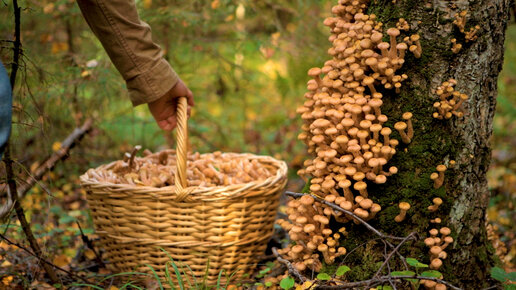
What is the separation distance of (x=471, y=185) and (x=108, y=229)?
6.23 feet

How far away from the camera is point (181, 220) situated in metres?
2.32

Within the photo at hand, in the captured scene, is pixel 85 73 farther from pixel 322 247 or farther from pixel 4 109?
pixel 322 247

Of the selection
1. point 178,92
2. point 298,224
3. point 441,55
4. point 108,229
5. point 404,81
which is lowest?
point 108,229

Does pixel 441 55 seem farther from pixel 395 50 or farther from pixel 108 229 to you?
pixel 108 229

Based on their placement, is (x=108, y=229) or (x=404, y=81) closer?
(x=404, y=81)

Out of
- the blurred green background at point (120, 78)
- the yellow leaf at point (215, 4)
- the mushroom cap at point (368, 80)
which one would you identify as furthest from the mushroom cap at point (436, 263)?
the yellow leaf at point (215, 4)

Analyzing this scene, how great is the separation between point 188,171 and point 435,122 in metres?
1.42

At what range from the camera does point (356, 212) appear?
1798mm

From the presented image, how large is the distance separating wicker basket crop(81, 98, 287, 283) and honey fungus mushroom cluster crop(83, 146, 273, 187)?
0.14m

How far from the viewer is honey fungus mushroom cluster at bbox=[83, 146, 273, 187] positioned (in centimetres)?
250

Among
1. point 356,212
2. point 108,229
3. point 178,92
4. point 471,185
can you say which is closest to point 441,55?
point 471,185

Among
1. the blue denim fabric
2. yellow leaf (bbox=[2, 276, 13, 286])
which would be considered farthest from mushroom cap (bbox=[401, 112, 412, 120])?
yellow leaf (bbox=[2, 276, 13, 286])

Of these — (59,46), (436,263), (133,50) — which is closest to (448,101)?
(436,263)

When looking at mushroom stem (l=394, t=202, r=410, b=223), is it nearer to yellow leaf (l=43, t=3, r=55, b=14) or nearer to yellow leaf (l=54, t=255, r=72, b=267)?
yellow leaf (l=54, t=255, r=72, b=267)
